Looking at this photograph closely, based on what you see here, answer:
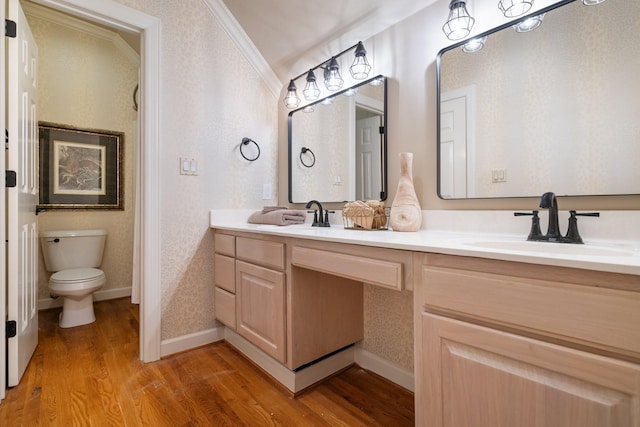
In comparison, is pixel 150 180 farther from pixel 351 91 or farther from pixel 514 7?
pixel 514 7

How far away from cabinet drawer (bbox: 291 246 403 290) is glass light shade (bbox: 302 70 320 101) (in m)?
1.17

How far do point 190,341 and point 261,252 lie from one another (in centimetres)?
90

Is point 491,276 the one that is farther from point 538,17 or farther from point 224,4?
point 224,4

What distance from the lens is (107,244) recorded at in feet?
9.85

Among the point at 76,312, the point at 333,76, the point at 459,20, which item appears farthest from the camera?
the point at 76,312

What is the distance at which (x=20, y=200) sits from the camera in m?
1.56

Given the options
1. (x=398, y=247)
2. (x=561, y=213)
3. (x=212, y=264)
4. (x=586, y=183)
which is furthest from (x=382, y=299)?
(x=212, y=264)

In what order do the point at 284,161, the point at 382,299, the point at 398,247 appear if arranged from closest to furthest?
the point at 398,247
the point at 382,299
the point at 284,161

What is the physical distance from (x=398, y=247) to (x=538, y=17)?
41.8 inches

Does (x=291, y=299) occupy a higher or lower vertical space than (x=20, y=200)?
lower

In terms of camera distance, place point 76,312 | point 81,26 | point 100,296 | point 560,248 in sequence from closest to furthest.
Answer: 1. point 560,248
2. point 76,312
3. point 81,26
4. point 100,296

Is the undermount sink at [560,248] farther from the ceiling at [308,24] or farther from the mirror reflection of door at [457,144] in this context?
the ceiling at [308,24]

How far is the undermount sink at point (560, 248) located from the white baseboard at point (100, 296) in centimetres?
331

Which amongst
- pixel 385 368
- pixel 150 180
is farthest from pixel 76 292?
pixel 385 368
